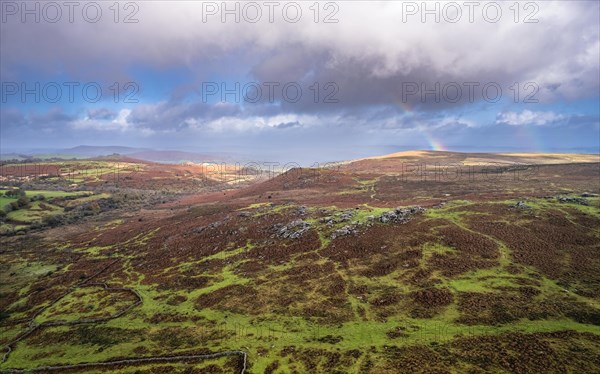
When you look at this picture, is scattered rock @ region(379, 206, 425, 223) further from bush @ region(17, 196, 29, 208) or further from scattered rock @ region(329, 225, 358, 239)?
bush @ region(17, 196, 29, 208)

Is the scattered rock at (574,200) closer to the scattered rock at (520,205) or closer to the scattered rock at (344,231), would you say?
the scattered rock at (520,205)

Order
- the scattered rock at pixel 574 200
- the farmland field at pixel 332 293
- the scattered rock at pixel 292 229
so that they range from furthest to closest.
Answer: the scattered rock at pixel 292 229, the scattered rock at pixel 574 200, the farmland field at pixel 332 293

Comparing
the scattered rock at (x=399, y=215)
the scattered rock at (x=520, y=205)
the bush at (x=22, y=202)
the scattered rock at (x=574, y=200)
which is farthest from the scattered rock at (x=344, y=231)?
the bush at (x=22, y=202)

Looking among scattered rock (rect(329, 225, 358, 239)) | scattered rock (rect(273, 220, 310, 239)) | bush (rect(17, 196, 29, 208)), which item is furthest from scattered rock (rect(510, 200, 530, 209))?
bush (rect(17, 196, 29, 208))

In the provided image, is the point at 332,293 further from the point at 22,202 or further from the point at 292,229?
the point at 22,202

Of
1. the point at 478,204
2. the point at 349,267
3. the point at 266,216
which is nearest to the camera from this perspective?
the point at 349,267

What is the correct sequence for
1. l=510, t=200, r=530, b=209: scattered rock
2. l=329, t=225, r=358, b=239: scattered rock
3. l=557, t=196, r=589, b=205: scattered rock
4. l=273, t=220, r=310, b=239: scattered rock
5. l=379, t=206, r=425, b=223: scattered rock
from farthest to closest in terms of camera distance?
1. l=273, t=220, r=310, b=239: scattered rock
2. l=510, t=200, r=530, b=209: scattered rock
3. l=379, t=206, r=425, b=223: scattered rock
4. l=557, t=196, r=589, b=205: scattered rock
5. l=329, t=225, r=358, b=239: scattered rock

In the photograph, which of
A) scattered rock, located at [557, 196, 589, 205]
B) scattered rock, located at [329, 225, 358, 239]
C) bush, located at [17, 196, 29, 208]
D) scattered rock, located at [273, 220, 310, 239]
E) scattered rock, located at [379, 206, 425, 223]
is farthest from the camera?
bush, located at [17, 196, 29, 208]

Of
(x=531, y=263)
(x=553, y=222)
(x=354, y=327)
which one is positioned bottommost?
(x=354, y=327)

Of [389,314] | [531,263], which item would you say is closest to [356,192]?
[531,263]

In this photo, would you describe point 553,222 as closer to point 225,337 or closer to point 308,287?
point 308,287

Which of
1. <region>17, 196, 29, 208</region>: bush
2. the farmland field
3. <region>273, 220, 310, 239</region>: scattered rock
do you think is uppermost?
<region>17, 196, 29, 208</region>: bush
